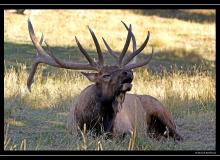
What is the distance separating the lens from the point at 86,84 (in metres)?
12.9

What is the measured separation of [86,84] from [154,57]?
24.3 ft

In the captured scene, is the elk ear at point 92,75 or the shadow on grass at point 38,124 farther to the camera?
the elk ear at point 92,75

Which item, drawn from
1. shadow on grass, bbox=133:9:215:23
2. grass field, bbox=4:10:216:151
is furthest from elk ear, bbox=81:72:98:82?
shadow on grass, bbox=133:9:215:23

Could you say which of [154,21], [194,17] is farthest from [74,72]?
[194,17]

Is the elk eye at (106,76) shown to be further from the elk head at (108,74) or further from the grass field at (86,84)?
the grass field at (86,84)

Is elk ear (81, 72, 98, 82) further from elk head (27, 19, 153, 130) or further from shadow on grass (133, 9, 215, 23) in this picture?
shadow on grass (133, 9, 215, 23)

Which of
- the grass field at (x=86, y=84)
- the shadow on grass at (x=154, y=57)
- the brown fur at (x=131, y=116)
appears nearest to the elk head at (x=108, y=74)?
the brown fur at (x=131, y=116)

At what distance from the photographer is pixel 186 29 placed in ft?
88.3

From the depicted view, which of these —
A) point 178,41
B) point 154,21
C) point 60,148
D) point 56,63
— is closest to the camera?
point 60,148

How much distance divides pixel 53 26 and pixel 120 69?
17.0 meters

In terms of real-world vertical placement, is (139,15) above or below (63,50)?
above

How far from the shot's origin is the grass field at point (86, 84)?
889 cm

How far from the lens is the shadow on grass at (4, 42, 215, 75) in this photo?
682 inches

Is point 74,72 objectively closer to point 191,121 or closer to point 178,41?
point 191,121
